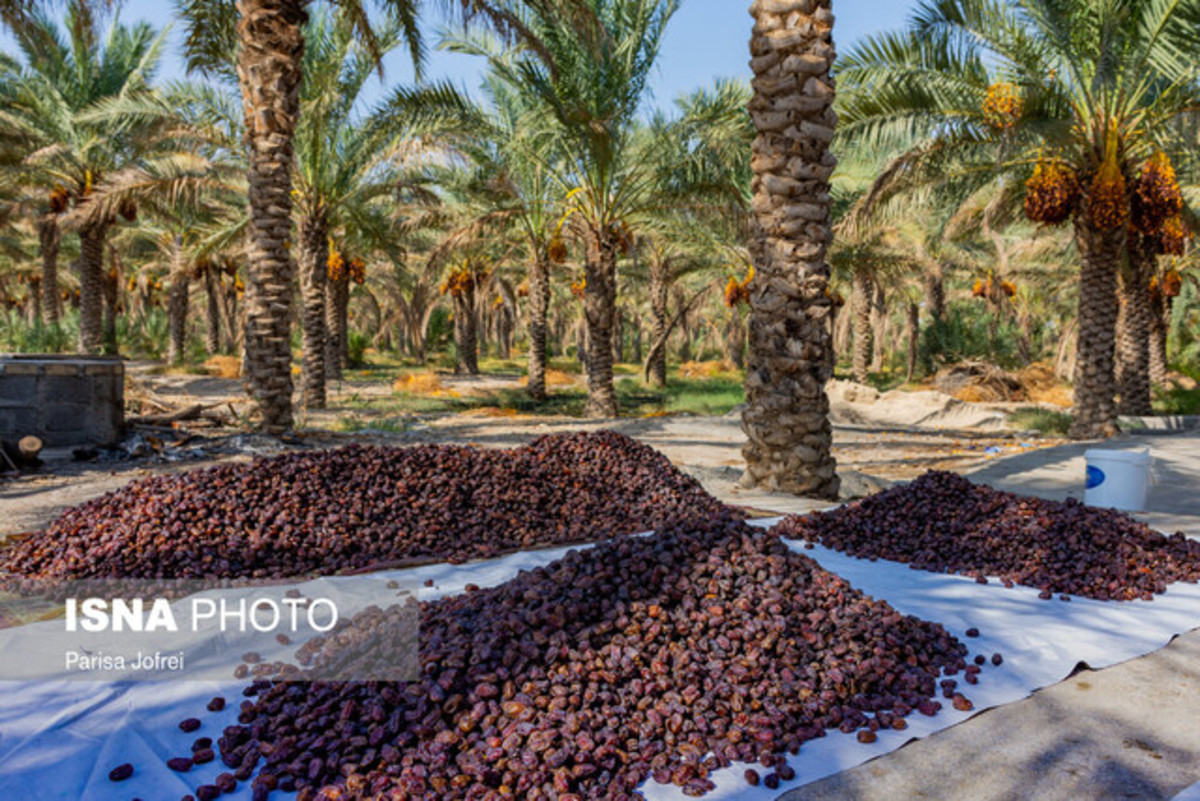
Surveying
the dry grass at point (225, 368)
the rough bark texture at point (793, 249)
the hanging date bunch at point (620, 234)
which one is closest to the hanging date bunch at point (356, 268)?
the dry grass at point (225, 368)

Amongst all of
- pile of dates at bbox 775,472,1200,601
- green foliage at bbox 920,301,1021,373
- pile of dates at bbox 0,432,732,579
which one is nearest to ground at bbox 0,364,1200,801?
pile of dates at bbox 775,472,1200,601

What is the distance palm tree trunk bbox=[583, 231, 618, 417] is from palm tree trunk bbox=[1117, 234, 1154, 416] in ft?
31.7

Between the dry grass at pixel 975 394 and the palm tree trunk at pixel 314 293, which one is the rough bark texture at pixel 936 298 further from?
the palm tree trunk at pixel 314 293

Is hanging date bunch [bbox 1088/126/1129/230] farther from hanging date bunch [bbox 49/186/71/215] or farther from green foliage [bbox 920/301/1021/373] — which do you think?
hanging date bunch [bbox 49/186/71/215]

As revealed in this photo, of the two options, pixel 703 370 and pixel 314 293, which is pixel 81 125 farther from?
pixel 703 370

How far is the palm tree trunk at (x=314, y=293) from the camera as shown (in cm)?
1568

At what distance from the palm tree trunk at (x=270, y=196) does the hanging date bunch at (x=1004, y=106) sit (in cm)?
876

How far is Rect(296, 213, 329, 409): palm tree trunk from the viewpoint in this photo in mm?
15680

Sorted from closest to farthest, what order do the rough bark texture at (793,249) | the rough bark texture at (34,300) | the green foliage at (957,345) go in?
the rough bark texture at (793,249) → the green foliage at (957,345) → the rough bark texture at (34,300)

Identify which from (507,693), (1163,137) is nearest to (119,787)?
(507,693)

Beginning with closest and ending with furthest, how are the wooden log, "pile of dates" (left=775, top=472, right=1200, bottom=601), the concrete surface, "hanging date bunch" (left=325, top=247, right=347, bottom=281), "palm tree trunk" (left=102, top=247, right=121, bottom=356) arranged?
the concrete surface → "pile of dates" (left=775, top=472, right=1200, bottom=601) → the wooden log → "hanging date bunch" (left=325, top=247, right=347, bottom=281) → "palm tree trunk" (left=102, top=247, right=121, bottom=356)

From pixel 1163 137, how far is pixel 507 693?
12645mm

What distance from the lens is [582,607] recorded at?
3.05 m

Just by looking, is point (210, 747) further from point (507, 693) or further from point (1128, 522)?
point (1128, 522)
